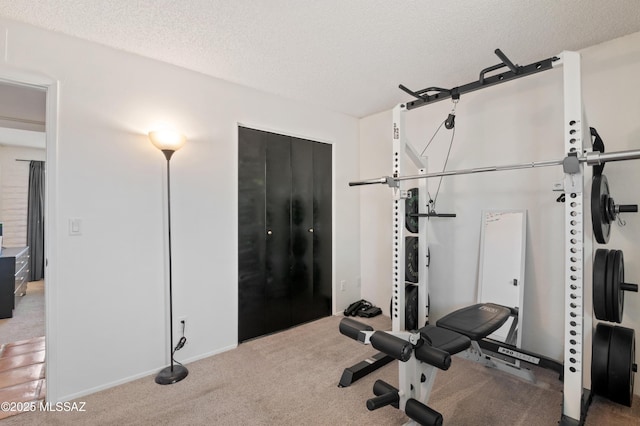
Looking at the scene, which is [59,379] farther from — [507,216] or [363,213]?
[507,216]

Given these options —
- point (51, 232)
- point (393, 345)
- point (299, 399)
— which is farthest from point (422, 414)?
point (51, 232)

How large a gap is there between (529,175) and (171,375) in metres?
3.28

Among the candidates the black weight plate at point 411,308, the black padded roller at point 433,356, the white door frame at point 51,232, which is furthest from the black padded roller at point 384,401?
the white door frame at point 51,232

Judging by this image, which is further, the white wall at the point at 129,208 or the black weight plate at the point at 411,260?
the black weight plate at the point at 411,260

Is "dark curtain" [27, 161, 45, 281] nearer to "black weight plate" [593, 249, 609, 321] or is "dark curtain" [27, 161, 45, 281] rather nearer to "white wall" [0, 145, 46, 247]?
"white wall" [0, 145, 46, 247]

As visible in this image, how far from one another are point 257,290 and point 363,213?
1671mm

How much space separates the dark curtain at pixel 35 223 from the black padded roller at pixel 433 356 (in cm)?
683

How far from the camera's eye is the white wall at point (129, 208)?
2.08 metres

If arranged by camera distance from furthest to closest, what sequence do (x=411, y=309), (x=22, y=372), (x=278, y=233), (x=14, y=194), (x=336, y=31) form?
(x=14, y=194) < (x=278, y=233) < (x=411, y=309) < (x=22, y=372) < (x=336, y=31)

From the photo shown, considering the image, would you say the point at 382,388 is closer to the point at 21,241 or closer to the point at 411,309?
the point at 411,309

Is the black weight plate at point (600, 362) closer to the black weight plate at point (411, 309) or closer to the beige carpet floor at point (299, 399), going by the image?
the beige carpet floor at point (299, 399)

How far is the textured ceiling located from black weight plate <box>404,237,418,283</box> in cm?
154

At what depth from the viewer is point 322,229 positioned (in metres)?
3.66

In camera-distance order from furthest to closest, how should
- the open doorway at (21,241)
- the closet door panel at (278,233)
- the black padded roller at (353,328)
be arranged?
the closet door panel at (278,233) → the open doorway at (21,241) → the black padded roller at (353,328)
